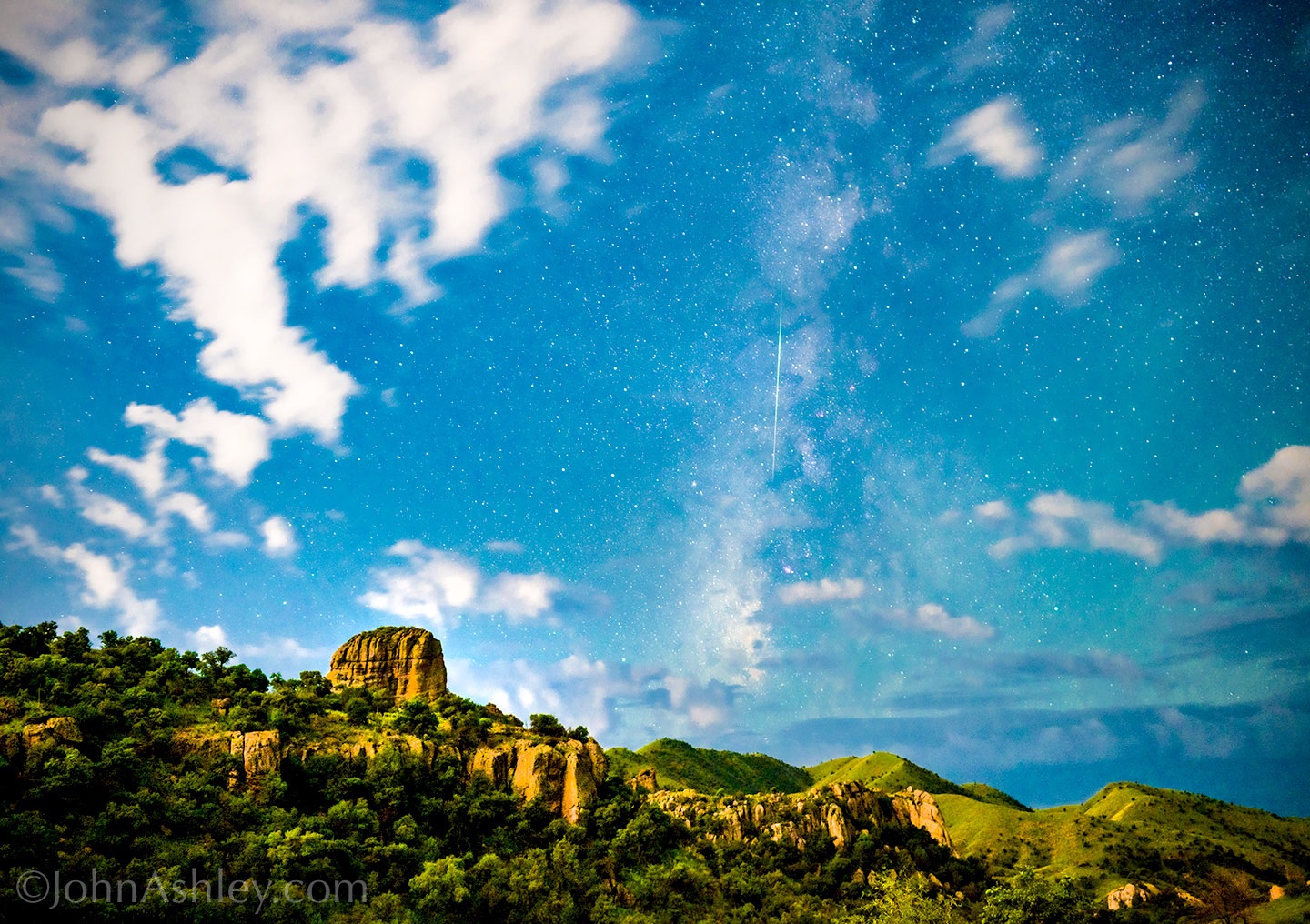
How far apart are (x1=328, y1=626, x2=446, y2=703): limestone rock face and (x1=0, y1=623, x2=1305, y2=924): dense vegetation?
24.7 ft

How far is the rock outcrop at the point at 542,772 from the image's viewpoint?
8494 cm

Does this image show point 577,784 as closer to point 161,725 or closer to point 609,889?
point 609,889

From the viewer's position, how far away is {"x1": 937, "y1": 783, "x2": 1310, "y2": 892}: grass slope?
5797 inches

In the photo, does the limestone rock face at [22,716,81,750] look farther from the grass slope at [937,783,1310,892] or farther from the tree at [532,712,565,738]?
the grass slope at [937,783,1310,892]

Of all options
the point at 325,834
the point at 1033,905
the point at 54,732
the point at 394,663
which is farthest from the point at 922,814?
the point at 54,732

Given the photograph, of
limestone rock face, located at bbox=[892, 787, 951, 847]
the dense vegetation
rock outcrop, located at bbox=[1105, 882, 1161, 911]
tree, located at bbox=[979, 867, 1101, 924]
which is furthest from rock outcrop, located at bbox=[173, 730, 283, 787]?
rock outcrop, located at bbox=[1105, 882, 1161, 911]

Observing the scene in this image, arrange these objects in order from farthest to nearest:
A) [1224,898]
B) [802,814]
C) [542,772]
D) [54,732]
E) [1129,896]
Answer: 1. [1224,898]
2. [1129,896]
3. [802,814]
4. [542,772]
5. [54,732]

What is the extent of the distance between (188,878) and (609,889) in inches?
1535

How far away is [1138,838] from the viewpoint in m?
160

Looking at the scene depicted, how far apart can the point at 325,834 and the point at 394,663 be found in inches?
1938

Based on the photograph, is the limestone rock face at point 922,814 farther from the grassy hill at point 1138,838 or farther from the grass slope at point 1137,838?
the grassy hill at point 1138,838

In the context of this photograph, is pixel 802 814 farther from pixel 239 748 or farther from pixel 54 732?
pixel 54 732

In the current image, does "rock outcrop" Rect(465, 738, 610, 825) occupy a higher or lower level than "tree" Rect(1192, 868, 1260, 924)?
higher

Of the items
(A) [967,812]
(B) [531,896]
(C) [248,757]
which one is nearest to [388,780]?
(C) [248,757]
